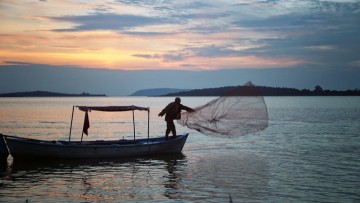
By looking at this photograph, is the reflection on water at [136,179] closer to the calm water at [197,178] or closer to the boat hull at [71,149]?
the calm water at [197,178]

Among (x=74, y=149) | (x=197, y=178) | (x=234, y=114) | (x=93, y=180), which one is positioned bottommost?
(x=93, y=180)

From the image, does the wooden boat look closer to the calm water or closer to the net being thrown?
the calm water

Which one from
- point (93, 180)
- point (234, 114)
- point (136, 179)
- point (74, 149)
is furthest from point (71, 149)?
point (234, 114)

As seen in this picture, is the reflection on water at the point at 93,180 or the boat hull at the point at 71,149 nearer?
the reflection on water at the point at 93,180

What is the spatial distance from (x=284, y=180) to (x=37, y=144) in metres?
11.4

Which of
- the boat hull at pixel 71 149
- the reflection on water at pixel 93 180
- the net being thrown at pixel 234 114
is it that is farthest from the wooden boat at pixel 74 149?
the net being thrown at pixel 234 114

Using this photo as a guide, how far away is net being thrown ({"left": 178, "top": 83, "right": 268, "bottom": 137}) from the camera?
17.0 metres

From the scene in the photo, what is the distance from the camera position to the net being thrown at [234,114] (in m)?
17.0

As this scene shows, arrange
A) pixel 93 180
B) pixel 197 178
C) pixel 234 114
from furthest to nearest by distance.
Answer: pixel 234 114
pixel 197 178
pixel 93 180

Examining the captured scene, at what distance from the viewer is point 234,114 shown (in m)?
18.5

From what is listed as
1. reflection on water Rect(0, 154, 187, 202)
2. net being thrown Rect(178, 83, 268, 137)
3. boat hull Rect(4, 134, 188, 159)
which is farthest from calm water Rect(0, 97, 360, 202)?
net being thrown Rect(178, 83, 268, 137)

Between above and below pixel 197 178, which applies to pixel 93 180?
below

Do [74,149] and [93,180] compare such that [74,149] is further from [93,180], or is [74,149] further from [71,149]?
[93,180]

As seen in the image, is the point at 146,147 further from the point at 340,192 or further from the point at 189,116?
the point at 340,192
